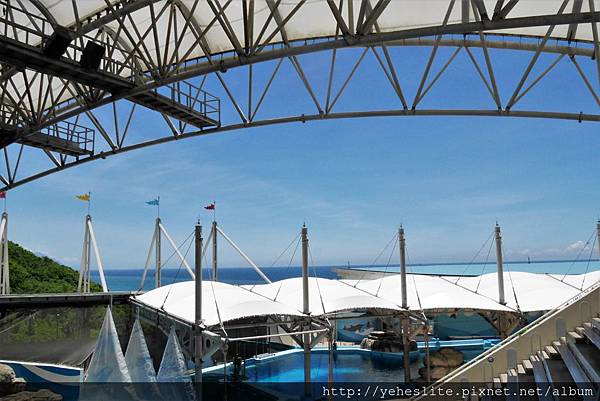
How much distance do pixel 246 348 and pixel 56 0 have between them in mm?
14598

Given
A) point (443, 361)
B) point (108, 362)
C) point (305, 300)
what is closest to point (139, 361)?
point (108, 362)

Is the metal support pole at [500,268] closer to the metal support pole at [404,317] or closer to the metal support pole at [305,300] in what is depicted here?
the metal support pole at [404,317]

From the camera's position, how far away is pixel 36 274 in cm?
3862

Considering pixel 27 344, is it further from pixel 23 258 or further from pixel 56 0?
pixel 23 258

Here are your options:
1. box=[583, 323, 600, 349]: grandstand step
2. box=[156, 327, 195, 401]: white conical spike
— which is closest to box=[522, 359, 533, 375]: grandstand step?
box=[583, 323, 600, 349]: grandstand step

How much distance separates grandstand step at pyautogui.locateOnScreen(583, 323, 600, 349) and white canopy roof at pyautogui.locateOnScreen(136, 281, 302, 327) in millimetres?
7597

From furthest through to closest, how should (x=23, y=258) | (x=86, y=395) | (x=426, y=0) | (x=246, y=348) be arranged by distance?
1. (x=23, y=258)
2. (x=246, y=348)
3. (x=86, y=395)
4. (x=426, y=0)

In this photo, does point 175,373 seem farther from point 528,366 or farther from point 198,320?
point 528,366

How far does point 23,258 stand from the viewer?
3969cm

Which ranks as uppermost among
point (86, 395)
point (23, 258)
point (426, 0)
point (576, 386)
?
point (426, 0)

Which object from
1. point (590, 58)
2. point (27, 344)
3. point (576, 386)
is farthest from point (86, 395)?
point (590, 58)

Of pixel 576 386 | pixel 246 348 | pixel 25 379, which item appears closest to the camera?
pixel 576 386

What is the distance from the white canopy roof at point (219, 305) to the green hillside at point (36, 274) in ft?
73.3

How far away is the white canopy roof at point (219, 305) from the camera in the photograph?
13922mm
